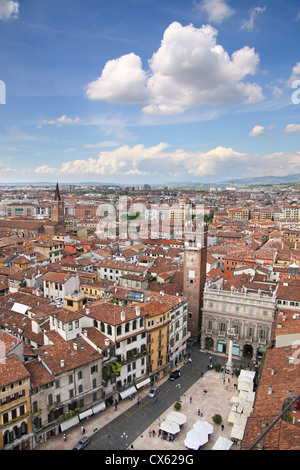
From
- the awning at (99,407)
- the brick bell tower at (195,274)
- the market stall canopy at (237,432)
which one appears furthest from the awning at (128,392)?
the brick bell tower at (195,274)

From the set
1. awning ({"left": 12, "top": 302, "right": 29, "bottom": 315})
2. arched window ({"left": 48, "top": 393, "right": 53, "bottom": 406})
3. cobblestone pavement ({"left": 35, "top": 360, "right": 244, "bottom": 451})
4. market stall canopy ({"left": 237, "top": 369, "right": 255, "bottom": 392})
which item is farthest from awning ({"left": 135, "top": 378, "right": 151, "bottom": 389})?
awning ({"left": 12, "top": 302, "right": 29, "bottom": 315})

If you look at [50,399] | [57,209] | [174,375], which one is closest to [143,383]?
[174,375]

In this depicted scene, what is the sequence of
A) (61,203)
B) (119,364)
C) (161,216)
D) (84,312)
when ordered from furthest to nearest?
(161,216) < (61,203) < (84,312) < (119,364)

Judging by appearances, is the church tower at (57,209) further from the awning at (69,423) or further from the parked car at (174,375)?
the awning at (69,423)

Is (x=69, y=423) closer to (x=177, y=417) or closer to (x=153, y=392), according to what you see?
(x=177, y=417)

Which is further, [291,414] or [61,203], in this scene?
[61,203]

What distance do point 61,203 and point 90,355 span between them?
345 ft

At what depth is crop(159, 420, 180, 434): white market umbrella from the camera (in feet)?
96.0

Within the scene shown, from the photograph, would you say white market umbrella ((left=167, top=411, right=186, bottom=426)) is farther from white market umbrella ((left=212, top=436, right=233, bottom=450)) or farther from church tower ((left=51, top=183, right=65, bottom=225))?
church tower ((left=51, top=183, right=65, bottom=225))

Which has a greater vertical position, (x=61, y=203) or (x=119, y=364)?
(x=61, y=203)

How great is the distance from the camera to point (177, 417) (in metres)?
31.2

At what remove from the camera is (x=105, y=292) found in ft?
164
